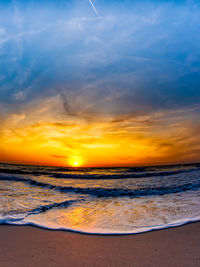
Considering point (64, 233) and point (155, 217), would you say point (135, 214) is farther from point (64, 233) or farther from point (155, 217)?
point (64, 233)

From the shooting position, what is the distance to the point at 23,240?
2.49m

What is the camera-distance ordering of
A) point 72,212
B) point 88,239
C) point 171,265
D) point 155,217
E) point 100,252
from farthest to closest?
point 72,212 → point 155,217 → point 88,239 → point 100,252 → point 171,265

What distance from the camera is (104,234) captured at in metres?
2.64

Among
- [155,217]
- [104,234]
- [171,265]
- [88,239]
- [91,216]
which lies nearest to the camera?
[171,265]

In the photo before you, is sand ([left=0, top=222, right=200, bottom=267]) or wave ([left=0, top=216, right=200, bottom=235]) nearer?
sand ([left=0, top=222, right=200, bottom=267])

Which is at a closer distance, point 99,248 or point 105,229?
point 99,248

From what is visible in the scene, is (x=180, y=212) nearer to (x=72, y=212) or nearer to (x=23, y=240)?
(x=72, y=212)

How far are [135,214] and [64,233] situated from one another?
1631mm

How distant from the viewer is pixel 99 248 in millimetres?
2170

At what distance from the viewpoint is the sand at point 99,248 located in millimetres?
1841

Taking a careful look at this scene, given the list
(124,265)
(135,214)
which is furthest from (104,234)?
(135,214)

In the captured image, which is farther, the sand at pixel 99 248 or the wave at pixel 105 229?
the wave at pixel 105 229

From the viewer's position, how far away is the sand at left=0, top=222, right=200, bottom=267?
6.04 ft

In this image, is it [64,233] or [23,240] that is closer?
[23,240]
